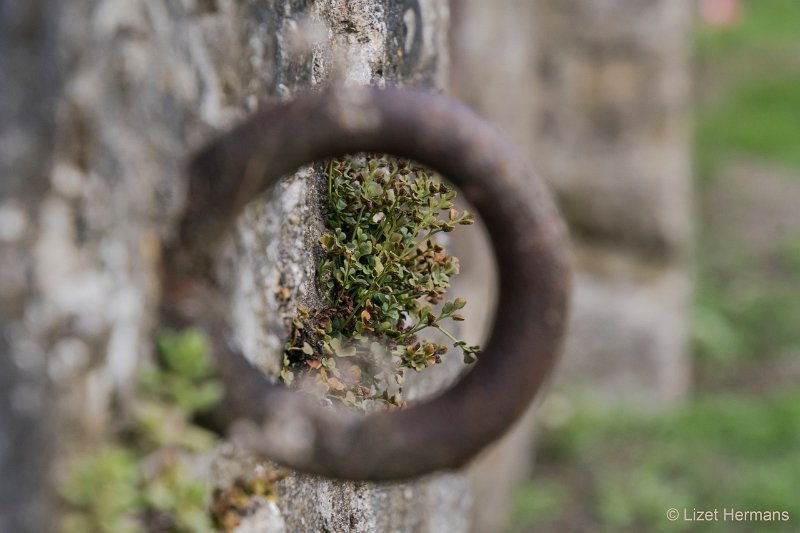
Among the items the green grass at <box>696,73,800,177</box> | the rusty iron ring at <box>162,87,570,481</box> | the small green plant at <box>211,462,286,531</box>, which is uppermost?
the green grass at <box>696,73,800,177</box>

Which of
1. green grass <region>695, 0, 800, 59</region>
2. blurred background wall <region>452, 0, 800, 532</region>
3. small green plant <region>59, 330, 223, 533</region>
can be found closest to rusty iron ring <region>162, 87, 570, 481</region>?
small green plant <region>59, 330, 223, 533</region>

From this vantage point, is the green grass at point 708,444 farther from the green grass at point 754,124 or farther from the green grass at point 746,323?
the green grass at point 754,124

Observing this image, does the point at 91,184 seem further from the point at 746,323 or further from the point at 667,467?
the point at 746,323

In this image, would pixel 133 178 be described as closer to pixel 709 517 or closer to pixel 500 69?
pixel 500 69

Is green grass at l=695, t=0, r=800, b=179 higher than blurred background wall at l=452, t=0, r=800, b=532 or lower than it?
higher

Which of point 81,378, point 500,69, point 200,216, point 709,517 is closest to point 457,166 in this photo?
point 200,216

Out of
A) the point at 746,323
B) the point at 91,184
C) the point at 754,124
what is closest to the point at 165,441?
the point at 91,184

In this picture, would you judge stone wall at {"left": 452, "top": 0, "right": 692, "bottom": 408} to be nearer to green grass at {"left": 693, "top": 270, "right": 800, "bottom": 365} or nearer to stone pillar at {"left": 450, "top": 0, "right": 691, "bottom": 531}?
stone pillar at {"left": 450, "top": 0, "right": 691, "bottom": 531}
